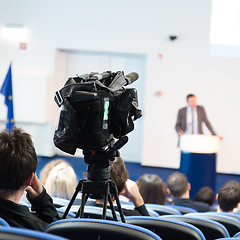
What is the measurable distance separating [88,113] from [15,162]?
0.33m

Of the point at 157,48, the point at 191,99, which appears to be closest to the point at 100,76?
the point at 191,99

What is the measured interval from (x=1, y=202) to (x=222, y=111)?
21.5 feet

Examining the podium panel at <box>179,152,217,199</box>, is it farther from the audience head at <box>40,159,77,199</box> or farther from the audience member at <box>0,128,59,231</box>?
the audience member at <box>0,128,59,231</box>

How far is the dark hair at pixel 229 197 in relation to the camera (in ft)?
11.0

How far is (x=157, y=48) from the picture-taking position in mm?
7734

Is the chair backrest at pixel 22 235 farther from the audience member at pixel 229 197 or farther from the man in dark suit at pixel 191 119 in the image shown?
the man in dark suit at pixel 191 119

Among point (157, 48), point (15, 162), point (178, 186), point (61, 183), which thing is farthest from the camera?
point (157, 48)

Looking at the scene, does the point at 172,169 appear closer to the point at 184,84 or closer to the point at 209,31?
the point at 184,84

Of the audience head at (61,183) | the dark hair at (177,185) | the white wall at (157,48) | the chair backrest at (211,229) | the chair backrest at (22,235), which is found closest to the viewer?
the chair backrest at (22,235)

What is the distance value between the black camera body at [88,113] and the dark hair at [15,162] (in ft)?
0.52

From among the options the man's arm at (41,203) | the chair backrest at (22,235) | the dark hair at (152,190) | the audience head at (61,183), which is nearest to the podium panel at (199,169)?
A: the dark hair at (152,190)

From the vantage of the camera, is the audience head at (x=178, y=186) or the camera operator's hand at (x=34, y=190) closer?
the camera operator's hand at (x=34, y=190)

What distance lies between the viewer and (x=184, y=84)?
7723mm

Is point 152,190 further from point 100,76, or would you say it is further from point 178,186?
point 100,76
